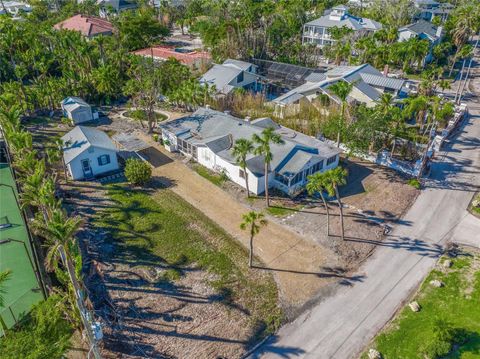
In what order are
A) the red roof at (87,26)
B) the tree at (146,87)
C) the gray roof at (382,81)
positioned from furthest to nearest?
1. the red roof at (87,26)
2. the gray roof at (382,81)
3. the tree at (146,87)

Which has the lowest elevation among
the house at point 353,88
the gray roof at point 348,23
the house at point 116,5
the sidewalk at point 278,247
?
the sidewalk at point 278,247

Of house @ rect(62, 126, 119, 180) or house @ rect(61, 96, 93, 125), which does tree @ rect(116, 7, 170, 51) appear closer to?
house @ rect(61, 96, 93, 125)

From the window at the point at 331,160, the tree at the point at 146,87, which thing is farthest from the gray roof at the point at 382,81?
the tree at the point at 146,87

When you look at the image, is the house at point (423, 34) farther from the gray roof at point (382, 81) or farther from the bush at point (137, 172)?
the bush at point (137, 172)

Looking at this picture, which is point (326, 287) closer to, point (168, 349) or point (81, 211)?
point (168, 349)

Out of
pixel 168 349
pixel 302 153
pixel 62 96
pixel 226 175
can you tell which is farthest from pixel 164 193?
pixel 62 96

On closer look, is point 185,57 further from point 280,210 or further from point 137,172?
point 280,210
